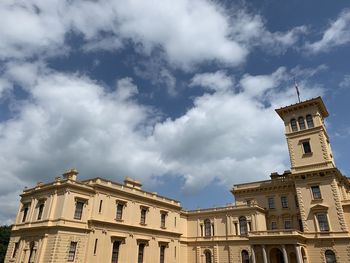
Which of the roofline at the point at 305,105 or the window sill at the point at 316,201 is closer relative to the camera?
the window sill at the point at 316,201

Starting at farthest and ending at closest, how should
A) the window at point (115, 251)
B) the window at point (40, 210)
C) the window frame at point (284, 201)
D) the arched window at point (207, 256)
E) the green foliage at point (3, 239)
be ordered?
the green foliage at point (3, 239) → the arched window at point (207, 256) → the window frame at point (284, 201) → the window at point (115, 251) → the window at point (40, 210)

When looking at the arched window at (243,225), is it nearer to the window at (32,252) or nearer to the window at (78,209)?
the window at (78,209)

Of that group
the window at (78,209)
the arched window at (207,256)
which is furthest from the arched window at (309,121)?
the window at (78,209)

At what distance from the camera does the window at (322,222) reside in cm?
3577

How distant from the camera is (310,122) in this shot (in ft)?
138

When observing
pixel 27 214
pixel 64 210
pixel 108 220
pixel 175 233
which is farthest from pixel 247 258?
pixel 27 214

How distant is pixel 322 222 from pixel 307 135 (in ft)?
39.5

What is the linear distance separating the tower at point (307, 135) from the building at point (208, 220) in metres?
0.13

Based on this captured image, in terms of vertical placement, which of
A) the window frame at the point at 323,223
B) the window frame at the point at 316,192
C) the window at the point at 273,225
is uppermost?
the window frame at the point at 316,192

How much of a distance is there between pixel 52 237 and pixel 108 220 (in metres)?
7.12

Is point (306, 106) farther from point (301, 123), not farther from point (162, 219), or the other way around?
point (162, 219)

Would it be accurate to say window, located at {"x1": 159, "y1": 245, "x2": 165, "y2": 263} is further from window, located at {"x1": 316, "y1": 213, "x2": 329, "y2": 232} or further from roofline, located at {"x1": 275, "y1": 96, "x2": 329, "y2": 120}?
roofline, located at {"x1": 275, "y1": 96, "x2": 329, "y2": 120}

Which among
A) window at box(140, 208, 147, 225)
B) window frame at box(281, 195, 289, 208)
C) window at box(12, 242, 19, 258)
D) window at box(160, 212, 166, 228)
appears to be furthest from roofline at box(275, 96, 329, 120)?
window at box(12, 242, 19, 258)

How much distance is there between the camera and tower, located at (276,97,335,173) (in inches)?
1548
